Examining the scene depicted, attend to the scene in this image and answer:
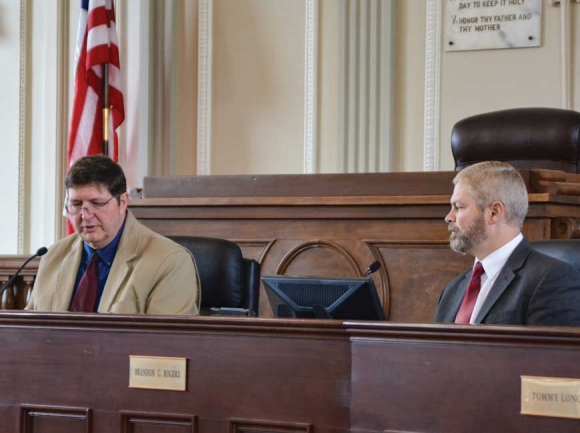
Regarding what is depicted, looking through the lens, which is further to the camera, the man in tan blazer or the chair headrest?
the chair headrest

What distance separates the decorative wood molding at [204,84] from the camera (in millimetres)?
6359

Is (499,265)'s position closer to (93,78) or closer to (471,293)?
(471,293)

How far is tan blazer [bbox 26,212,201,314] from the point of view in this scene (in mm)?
2934

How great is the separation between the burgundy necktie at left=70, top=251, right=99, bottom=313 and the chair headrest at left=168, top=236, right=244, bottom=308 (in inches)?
14.5

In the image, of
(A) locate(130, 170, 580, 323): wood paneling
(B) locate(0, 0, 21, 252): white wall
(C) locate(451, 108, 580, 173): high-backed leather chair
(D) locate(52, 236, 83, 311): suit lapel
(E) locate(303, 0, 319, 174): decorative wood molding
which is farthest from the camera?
(B) locate(0, 0, 21, 252): white wall

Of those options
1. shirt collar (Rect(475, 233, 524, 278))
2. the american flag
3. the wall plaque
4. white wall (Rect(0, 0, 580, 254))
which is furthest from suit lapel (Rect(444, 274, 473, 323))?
the american flag

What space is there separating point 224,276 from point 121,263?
0.38m

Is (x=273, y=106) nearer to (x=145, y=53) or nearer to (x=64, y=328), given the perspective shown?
(x=145, y=53)

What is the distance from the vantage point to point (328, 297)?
105 inches

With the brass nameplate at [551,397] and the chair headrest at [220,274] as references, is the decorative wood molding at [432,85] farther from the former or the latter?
the brass nameplate at [551,397]

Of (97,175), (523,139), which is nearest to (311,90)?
(523,139)

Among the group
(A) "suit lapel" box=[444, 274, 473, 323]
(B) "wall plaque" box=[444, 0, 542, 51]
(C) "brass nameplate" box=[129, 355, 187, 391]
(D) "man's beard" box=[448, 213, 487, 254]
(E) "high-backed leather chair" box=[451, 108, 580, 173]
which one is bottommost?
(C) "brass nameplate" box=[129, 355, 187, 391]

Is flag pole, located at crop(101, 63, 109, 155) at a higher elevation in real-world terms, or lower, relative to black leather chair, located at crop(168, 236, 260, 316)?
higher

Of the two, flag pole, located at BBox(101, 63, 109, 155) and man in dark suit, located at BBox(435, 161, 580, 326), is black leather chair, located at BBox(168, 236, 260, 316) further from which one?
flag pole, located at BBox(101, 63, 109, 155)
